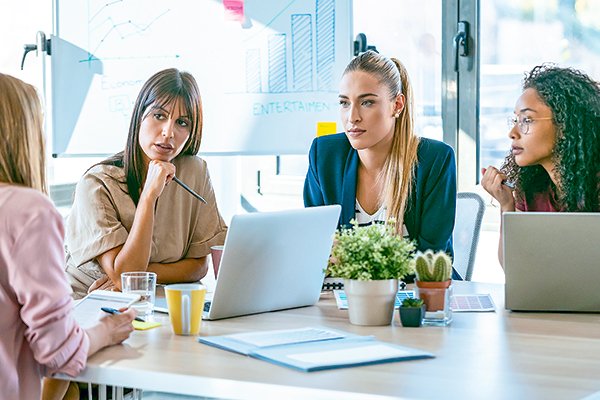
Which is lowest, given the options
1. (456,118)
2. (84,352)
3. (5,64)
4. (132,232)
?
(84,352)

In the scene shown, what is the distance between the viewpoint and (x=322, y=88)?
3496mm

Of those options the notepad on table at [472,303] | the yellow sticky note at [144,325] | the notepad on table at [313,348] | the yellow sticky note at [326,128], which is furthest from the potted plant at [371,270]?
the yellow sticky note at [326,128]

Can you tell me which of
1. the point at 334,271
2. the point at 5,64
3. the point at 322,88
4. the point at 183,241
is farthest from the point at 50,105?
the point at 334,271

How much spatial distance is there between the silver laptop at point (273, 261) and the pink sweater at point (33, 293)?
0.39 m

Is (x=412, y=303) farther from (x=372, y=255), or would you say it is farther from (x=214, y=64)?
(x=214, y=64)

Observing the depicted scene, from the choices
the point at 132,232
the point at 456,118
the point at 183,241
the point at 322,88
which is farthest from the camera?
the point at 456,118

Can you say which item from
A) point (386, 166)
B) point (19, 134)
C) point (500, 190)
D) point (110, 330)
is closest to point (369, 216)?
point (386, 166)

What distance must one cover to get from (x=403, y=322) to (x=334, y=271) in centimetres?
17

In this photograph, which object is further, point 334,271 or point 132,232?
point 132,232

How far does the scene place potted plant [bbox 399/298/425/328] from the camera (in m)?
1.78

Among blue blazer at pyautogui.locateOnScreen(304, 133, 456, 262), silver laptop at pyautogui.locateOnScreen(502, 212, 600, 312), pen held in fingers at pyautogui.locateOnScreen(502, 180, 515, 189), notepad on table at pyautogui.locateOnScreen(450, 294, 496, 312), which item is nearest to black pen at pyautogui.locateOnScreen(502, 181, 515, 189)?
pen held in fingers at pyautogui.locateOnScreen(502, 180, 515, 189)

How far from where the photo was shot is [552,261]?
1.91 m

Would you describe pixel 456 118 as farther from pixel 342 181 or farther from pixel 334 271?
pixel 334 271

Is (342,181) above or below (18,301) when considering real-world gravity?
above
